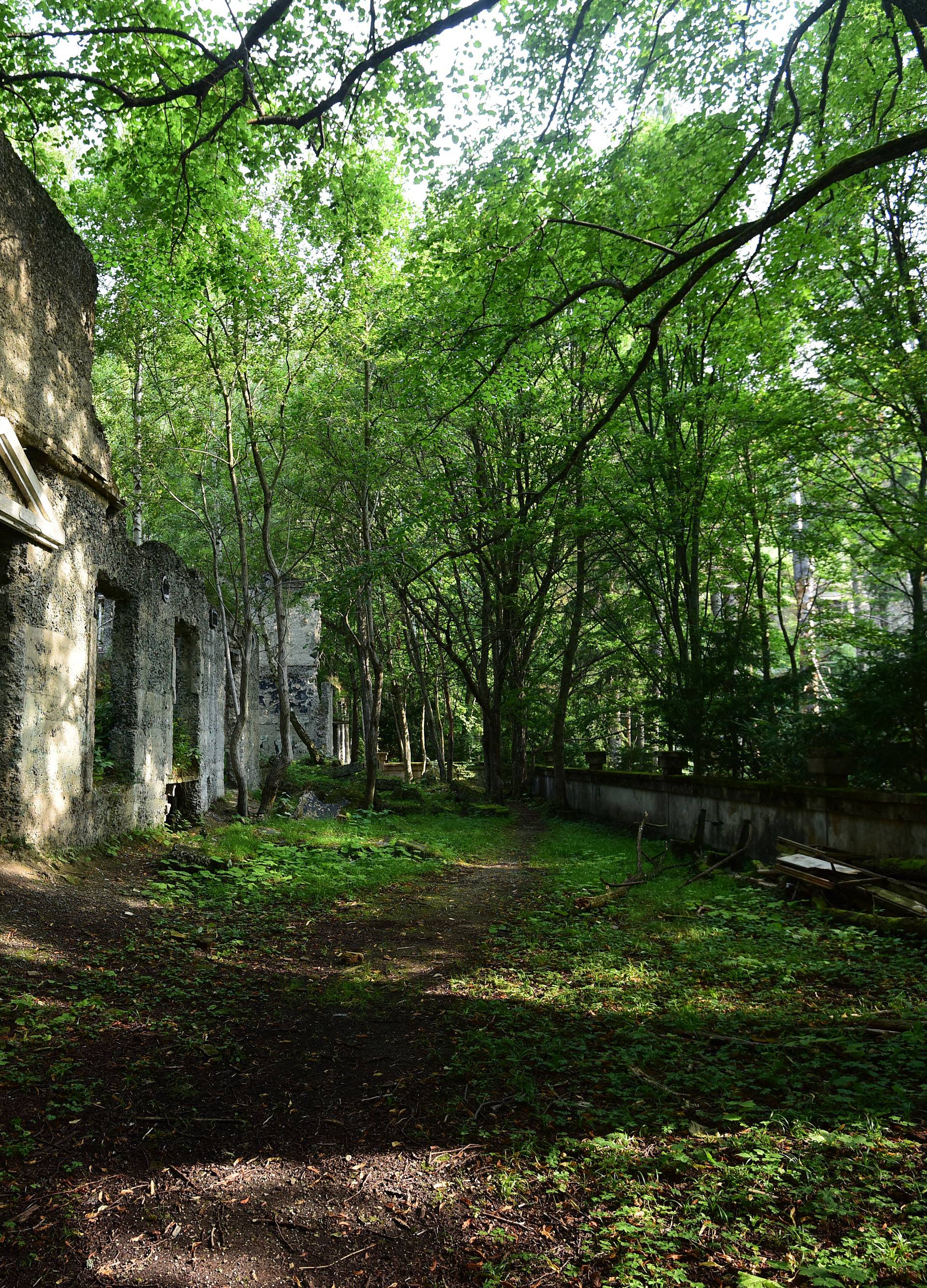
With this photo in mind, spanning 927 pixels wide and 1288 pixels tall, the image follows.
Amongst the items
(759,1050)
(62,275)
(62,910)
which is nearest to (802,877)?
(759,1050)

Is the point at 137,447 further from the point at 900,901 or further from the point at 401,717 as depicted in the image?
the point at 900,901

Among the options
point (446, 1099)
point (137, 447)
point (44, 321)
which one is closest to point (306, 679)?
point (137, 447)

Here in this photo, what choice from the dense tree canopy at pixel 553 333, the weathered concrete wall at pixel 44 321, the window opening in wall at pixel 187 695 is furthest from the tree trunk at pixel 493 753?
the weathered concrete wall at pixel 44 321

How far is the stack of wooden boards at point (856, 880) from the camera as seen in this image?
666cm

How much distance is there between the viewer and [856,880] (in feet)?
23.5

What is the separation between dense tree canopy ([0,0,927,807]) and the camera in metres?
6.69

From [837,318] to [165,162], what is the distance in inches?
337

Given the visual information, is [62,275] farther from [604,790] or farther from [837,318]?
[604,790]

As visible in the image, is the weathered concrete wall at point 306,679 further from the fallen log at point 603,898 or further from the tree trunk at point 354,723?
the fallen log at point 603,898

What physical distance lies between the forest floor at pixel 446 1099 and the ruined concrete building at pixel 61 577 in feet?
3.63

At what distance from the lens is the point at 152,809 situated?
9953mm

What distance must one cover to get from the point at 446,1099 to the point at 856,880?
533 cm

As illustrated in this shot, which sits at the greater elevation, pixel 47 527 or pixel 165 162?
pixel 165 162

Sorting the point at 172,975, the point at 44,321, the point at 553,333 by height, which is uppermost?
the point at 553,333
